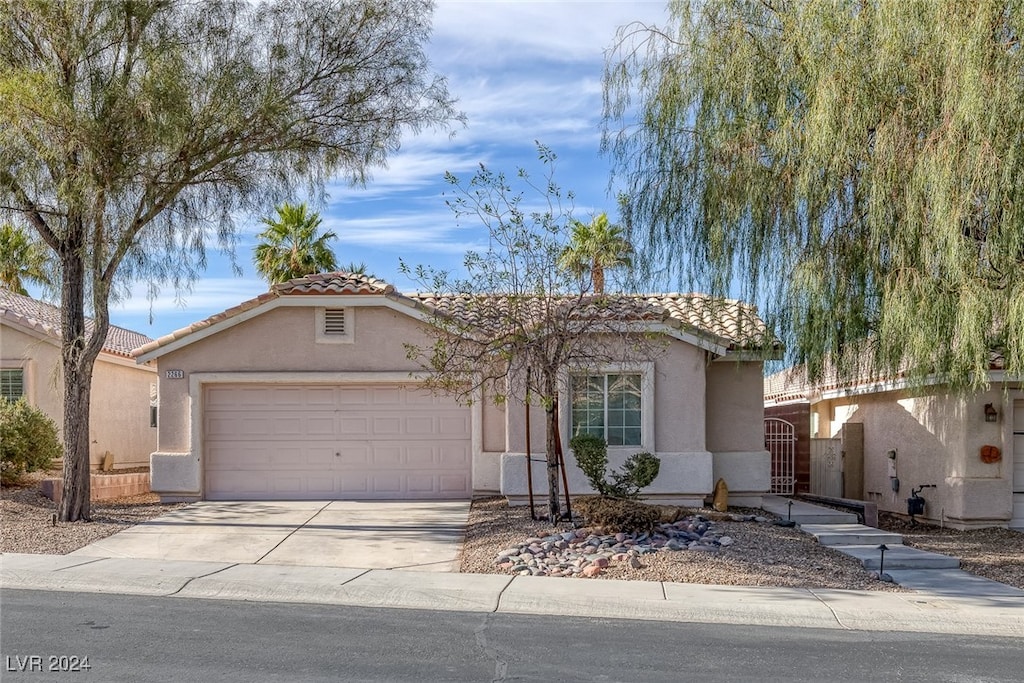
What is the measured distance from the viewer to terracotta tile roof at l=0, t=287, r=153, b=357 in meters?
19.4

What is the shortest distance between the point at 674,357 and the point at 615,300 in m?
2.26

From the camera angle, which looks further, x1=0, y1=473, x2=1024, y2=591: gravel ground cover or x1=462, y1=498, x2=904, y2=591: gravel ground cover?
x1=0, y1=473, x2=1024, y2=591: gravel ground cover

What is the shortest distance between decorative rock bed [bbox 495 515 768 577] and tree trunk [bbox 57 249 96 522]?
6398 mm

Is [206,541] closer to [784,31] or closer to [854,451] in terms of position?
[784,31]

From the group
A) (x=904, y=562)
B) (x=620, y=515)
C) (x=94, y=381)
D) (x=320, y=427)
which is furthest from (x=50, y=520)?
(x=904, y=562)

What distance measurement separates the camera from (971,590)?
10.7m

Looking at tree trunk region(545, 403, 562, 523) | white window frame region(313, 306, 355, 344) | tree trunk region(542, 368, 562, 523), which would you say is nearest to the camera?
tree trunk region(542, 368, 562, 523)

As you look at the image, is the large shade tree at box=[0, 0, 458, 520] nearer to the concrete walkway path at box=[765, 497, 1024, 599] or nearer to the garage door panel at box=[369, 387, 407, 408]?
the garage door panel at box=[369, 387, 407, 408]

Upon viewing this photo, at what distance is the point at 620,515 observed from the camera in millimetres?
12625

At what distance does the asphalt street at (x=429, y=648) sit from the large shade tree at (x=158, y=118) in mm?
5861

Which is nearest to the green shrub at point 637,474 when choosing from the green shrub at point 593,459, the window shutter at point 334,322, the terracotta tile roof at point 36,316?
the green shrub at point 593,459

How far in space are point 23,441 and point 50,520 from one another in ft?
8.90

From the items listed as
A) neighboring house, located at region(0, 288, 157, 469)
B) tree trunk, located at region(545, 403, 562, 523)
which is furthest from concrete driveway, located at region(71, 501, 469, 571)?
neighboring house, located at region(0, 288, 157, 469)

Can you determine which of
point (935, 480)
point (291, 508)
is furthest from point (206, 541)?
point (935, 480)
